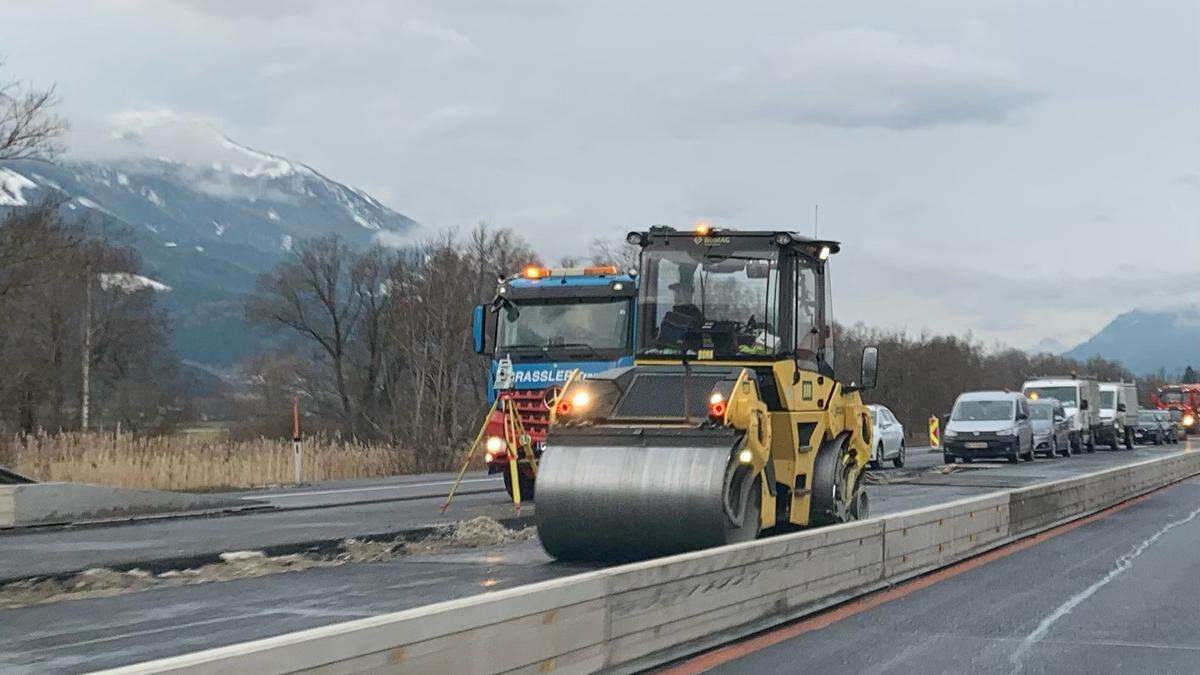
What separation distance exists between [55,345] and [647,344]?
1704 inches

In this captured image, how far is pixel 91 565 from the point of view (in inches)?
494

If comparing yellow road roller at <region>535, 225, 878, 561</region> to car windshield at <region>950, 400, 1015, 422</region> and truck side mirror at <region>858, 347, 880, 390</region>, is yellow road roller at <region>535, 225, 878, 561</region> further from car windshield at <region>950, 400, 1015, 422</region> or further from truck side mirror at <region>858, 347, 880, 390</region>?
car windshield at <region>950, 400, 1015, 422</region>

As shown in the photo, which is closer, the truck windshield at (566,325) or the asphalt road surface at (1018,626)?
the asphalt road surface at (1018,626)

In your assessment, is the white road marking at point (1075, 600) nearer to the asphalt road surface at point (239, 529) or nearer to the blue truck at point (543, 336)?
the blue truck at point (543, 336)

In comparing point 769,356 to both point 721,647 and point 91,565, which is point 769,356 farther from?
point 91,565

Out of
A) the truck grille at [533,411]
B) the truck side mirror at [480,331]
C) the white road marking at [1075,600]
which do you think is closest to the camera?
the white road marking at [1075,600]

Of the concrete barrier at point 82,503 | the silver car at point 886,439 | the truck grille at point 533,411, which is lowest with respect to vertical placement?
the concrete barrier at point 82,503

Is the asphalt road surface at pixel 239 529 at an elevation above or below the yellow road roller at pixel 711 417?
below

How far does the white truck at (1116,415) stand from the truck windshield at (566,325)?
123 ft

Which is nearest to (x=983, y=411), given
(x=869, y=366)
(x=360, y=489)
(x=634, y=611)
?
(x=360, y=489)

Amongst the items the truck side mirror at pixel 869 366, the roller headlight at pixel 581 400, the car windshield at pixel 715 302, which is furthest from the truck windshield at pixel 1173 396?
the roller headlight at pixel 581 400

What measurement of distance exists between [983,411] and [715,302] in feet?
90.1

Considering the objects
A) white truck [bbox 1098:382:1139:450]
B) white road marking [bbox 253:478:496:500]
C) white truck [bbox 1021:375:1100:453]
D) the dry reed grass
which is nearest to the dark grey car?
white truck [bbox 1021:375:1100:453]

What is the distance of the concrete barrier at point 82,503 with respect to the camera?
55.2 ft
